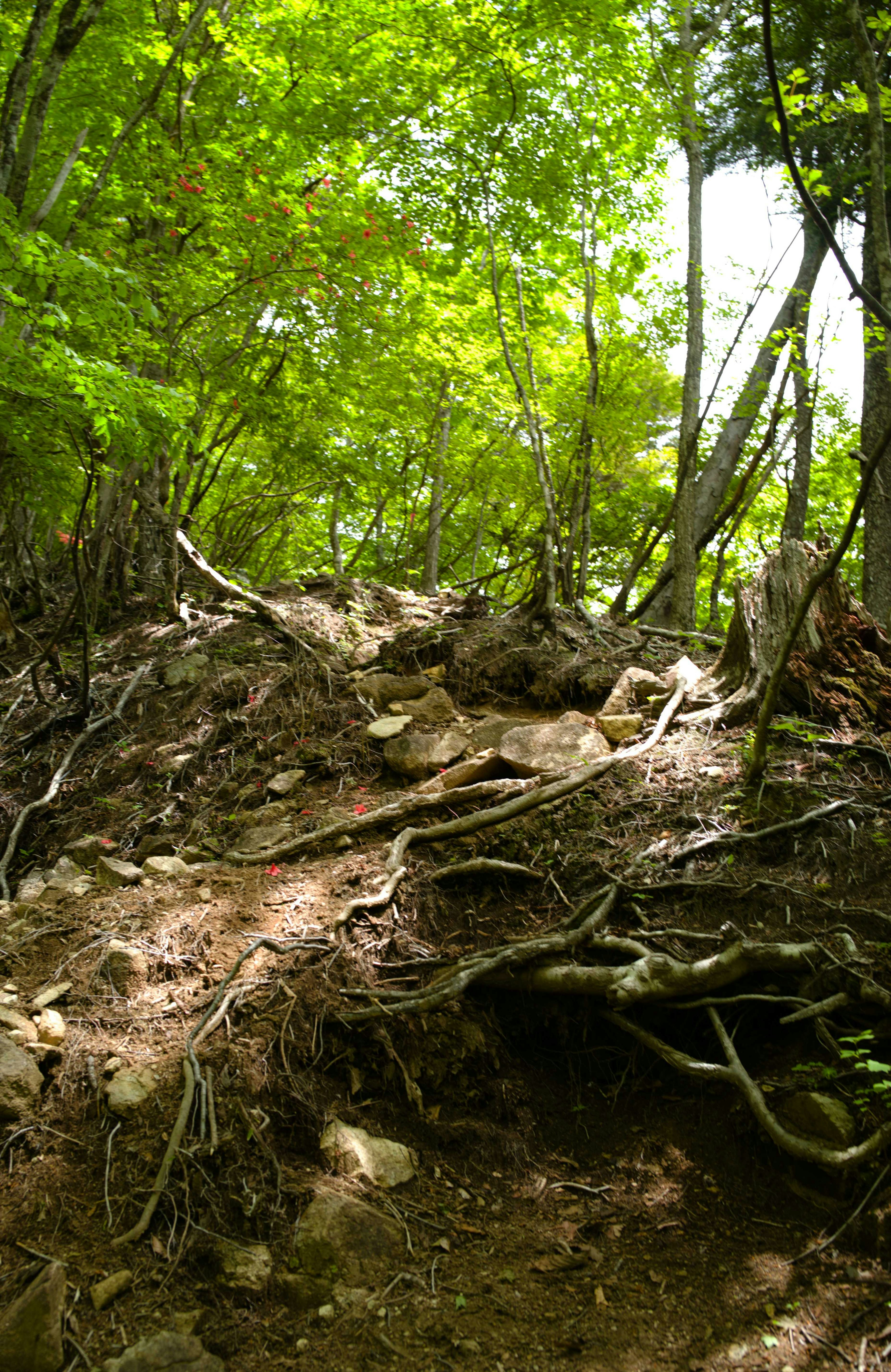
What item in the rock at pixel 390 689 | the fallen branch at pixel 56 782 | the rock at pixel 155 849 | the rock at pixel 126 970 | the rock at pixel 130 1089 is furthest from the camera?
the rock at pixel 390 689

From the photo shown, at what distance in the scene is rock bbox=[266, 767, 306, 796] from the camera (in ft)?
17.4

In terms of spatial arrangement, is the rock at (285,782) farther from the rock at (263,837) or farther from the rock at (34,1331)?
the rock at (34,1331)

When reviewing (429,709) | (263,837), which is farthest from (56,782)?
(429,709)

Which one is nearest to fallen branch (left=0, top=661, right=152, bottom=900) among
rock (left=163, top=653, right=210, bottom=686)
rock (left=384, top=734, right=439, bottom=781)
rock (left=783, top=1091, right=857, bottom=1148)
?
rock (left=163, top=653, right=210, bottom=686)

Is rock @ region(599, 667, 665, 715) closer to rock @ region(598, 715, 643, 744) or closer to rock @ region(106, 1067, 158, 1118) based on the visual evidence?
rock @ region(598, 715, 643, 744)

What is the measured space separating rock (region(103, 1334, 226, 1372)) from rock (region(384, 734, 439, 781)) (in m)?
3.34

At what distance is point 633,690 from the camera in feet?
19.2

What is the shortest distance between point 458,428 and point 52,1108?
34.6ft

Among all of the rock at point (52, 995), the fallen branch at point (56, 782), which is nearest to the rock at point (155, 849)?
the fallen branch at point (56, 782)

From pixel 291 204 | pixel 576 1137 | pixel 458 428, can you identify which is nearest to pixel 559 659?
pixel 576 1137

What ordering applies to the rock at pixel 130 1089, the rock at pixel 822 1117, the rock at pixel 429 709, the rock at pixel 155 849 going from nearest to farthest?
the rock at pixel 822 1117 < the rock at pixel 130 1089 < the rock at pixel 155 849 < the rock at pixel 429 709

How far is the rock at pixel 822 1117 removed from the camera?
8.84 feet

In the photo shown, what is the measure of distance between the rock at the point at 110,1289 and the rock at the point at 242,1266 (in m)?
0.26

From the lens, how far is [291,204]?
659cm
